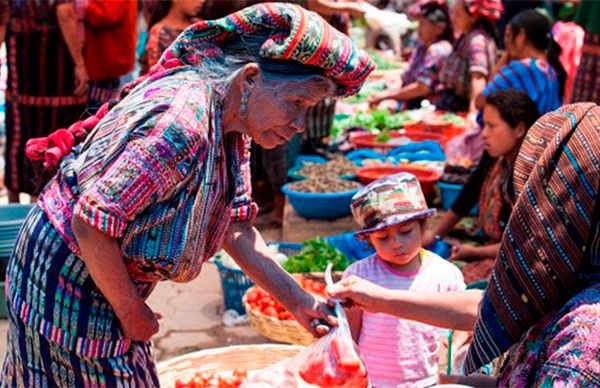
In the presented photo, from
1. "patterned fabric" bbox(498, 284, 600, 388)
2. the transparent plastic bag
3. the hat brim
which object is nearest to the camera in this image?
"patterned fabric" bbox(498, 284, 600, 388)

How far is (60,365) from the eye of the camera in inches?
75.1

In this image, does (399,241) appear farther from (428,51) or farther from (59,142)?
(428,51)

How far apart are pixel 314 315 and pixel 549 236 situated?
0.82m

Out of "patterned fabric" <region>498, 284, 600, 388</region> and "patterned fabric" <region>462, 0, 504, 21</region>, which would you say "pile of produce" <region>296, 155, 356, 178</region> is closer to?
"patterned fabric" <region>462, 0, 504, 21</region>

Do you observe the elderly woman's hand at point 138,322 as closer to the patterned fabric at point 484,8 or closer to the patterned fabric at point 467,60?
the patterned fabric at point 467,60

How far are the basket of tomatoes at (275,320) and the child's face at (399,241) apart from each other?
683 mm

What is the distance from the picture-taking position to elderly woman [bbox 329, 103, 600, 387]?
5.24 ft

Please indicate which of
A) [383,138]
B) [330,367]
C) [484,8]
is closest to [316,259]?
[330,367]

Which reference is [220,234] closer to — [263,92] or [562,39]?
[263,92]

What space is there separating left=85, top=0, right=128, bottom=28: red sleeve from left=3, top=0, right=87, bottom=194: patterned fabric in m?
0.24

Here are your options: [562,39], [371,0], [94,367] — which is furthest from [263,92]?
[371,0]

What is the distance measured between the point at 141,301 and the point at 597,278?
1017 millimetres

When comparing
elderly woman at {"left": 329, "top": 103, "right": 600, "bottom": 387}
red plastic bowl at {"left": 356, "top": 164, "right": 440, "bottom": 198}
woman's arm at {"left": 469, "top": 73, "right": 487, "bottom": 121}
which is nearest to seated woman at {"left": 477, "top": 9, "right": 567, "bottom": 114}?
woman's arm at {"left": 469, "top": 73, "right": 487, "bottom": 121}

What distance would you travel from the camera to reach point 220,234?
1936mm
